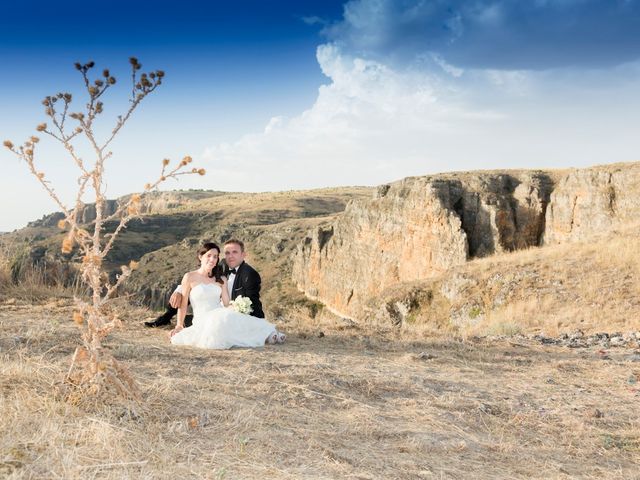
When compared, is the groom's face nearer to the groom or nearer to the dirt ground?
the groom

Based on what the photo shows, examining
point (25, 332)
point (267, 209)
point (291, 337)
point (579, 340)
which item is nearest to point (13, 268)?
point (25, 332)

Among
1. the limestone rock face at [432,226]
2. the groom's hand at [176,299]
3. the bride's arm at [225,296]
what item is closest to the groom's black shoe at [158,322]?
the groom's hand at [176,299]

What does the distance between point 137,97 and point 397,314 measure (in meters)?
19.1

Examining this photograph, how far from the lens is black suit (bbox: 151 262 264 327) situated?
921 centimetres

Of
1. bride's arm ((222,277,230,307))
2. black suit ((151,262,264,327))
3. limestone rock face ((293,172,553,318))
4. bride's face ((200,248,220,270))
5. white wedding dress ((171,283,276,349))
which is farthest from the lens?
limestone rock face ((293,172,553,318))

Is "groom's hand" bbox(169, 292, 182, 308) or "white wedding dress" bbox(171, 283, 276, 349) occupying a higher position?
"groom's hand" bbox(169, 292, 182, 308)

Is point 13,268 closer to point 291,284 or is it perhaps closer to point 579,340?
point 579,340

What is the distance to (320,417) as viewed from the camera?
4.64m

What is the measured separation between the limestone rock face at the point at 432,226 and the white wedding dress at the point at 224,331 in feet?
73.6

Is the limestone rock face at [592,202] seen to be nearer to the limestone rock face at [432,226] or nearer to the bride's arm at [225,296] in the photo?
the limestone rock face at [432,226]

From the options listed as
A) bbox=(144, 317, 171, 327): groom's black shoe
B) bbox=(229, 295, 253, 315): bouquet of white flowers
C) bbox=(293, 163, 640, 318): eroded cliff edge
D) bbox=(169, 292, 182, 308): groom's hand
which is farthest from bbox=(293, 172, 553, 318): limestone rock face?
bbox=(229, 295, 253, 315): bouquet of white flowers

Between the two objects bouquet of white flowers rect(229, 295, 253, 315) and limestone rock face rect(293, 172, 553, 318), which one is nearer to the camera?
bouquet of white flowers rect(229, 295, 253, 315)

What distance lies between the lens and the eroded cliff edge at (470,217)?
107 feet

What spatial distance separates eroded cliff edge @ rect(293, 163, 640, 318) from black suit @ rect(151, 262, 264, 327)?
18030mm
